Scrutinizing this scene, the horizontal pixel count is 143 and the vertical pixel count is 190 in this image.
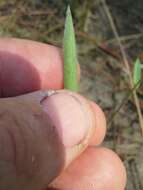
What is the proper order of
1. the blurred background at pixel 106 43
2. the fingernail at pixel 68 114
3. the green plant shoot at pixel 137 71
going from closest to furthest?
the fingernail at pixel 68 114 → the green plant shoot at pixel 137 71 → the blurred background at pixel 106 43

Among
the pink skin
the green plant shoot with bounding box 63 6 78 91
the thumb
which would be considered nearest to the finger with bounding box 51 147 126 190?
the pink skin

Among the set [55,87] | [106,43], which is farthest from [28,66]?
[106,43]

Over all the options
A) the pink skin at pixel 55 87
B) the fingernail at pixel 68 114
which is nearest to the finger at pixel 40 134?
the fingernail at pixel 68 114

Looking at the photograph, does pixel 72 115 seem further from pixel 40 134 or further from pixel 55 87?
pixel 55 87

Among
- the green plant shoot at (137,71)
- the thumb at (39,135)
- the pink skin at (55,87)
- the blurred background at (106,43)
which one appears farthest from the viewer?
the blurred background at (106,43)

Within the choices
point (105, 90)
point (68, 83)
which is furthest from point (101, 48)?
point (68, 83)

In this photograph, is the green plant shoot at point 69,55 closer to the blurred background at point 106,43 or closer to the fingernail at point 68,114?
the fingernail at point 68,114

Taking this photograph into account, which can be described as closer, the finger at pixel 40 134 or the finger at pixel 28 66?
the finger at pixel 40 134
